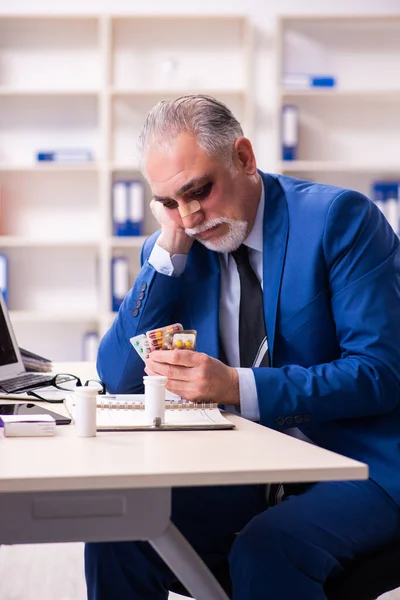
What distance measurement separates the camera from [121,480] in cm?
102

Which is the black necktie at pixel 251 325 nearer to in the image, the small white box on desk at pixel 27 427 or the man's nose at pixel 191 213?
the man's nose at pixel 191 213

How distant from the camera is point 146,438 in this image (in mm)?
1301

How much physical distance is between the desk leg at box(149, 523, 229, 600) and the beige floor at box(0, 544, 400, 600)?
136 cm

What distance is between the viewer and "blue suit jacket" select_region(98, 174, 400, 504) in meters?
1.47

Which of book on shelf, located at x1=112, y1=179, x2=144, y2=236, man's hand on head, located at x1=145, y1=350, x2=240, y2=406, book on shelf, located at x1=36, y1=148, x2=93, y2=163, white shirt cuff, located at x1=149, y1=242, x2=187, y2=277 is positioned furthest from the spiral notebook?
book on shelf, located at x1=36, y1=148, x2=93, y2=163

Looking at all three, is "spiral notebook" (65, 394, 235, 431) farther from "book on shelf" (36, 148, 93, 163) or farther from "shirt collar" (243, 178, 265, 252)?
"book on shelf" (36, 148, 93, 163)

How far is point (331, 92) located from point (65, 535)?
153 inches

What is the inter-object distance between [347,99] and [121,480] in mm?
4108

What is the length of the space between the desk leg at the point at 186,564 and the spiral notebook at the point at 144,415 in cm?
23

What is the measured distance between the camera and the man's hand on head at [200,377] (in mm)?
1463

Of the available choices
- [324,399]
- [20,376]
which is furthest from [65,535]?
[20,376]

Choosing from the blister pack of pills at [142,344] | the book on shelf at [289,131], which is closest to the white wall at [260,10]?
the book on shelf at [289,131]

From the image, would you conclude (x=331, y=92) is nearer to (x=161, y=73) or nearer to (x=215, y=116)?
(x=161, y=73)

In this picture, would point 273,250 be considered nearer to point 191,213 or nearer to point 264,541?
point 191,213
